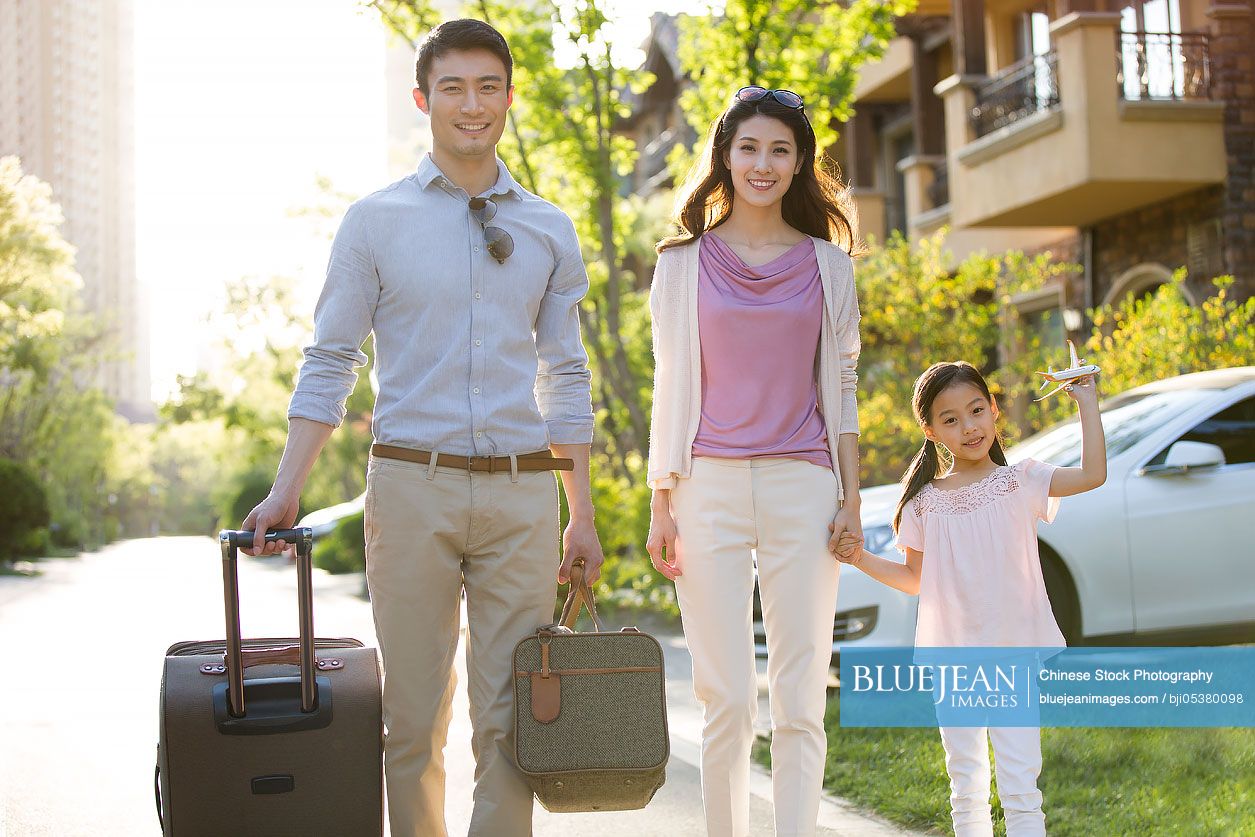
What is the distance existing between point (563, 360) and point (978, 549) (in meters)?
1.36

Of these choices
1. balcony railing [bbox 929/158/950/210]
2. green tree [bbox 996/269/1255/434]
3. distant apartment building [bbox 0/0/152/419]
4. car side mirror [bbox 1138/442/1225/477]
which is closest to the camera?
car side mirror [bbox 1138/442/1225/477]

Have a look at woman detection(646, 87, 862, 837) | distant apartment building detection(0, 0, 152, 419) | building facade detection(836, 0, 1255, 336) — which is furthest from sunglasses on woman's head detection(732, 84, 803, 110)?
distant apartment building detection(0, 0, 152, 419)

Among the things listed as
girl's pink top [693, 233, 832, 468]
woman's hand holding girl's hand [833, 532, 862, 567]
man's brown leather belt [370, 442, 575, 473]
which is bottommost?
woman's hand holding girl's hand [833, 532, 862, 567]

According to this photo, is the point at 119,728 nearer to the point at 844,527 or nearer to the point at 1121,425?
the point at 844,527

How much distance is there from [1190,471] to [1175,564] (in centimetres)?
49

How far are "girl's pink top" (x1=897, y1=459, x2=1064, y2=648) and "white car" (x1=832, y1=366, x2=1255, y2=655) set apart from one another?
320 centimetres

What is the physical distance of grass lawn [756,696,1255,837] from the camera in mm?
4977

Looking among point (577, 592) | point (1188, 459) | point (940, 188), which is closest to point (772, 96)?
point (577, 592)

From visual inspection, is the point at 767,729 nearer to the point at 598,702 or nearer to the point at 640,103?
the point at 598,702

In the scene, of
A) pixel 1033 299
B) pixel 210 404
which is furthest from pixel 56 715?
pixel 210 404

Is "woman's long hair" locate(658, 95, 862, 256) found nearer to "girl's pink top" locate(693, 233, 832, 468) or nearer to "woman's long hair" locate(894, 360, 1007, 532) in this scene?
"girl's pink top" locate(693, 233, 832, 468)

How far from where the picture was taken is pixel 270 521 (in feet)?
11.4

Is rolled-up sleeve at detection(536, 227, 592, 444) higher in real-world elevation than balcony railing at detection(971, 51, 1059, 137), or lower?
lower

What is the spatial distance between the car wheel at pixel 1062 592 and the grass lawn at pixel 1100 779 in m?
1.37
